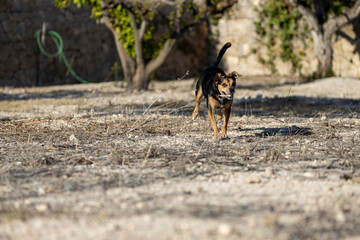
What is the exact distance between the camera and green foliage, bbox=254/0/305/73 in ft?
53.1

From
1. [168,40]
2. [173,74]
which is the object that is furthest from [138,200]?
[173,74]

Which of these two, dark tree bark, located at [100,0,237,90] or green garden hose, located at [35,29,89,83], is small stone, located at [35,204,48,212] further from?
green garden hose, located at [35,29,89,83]

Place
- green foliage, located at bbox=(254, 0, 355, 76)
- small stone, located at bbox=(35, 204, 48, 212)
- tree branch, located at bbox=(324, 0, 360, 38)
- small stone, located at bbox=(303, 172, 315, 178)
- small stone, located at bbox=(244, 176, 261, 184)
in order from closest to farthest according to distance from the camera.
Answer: small stone, located at bbox=(35, 204, 48, 212) → small stone, located at bbox=(244, 176, 261, 184) → small stone, located at bbox=(303, 172, 315, 178) → tree branch, located at bbox=(324, 0, 360, 38) → green foliage, located at bbox=(254, 0, 355, 76)

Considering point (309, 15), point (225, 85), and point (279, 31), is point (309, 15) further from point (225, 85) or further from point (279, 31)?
point (225, 85)

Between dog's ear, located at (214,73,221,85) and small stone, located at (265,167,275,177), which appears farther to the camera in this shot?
dog's ear, located at (214,73,221,85)

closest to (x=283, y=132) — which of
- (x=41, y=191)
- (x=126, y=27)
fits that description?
(x=41, y=191)

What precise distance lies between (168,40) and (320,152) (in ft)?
24.6

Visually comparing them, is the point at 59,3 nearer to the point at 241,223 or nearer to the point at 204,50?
the point at 204,50

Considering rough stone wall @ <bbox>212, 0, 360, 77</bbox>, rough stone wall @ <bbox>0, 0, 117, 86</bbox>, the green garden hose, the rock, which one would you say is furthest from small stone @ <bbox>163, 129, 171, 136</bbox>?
rough stone wall @ <bbox>212, 0, 360, 77</bbox>

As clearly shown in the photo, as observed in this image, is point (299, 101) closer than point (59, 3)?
Yes

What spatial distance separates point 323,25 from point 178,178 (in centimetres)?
1158

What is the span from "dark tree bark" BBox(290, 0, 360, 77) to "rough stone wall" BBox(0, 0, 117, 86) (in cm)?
564

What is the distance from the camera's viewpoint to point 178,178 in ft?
12.3

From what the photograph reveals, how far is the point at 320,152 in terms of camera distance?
15.7ft
